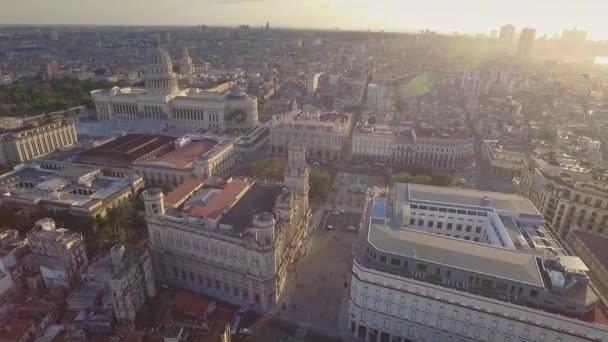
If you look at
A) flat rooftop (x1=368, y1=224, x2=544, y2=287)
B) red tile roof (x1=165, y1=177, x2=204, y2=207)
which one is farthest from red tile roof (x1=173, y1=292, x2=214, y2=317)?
flat rooftop (x1=368, y1=224, x2=544, y2=287)

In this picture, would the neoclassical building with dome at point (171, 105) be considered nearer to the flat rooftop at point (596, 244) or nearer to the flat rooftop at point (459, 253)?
the flat rooftop at point (459, 253)

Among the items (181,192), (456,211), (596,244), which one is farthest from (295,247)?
(596,244)

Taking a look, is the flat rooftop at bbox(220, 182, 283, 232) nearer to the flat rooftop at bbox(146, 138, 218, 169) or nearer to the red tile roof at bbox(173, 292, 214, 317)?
the red tile roof at bbox(173, 292, 214, 317)

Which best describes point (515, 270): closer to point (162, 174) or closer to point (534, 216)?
point (534, 216)

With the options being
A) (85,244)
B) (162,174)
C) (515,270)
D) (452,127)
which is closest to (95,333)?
(85,244)

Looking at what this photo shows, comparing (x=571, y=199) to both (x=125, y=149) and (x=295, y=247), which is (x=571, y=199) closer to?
(x=295, y=247)

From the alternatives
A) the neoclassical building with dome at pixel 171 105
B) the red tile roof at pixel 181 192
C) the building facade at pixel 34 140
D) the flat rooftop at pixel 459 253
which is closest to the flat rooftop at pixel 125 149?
the building facade at pixel 34 140
